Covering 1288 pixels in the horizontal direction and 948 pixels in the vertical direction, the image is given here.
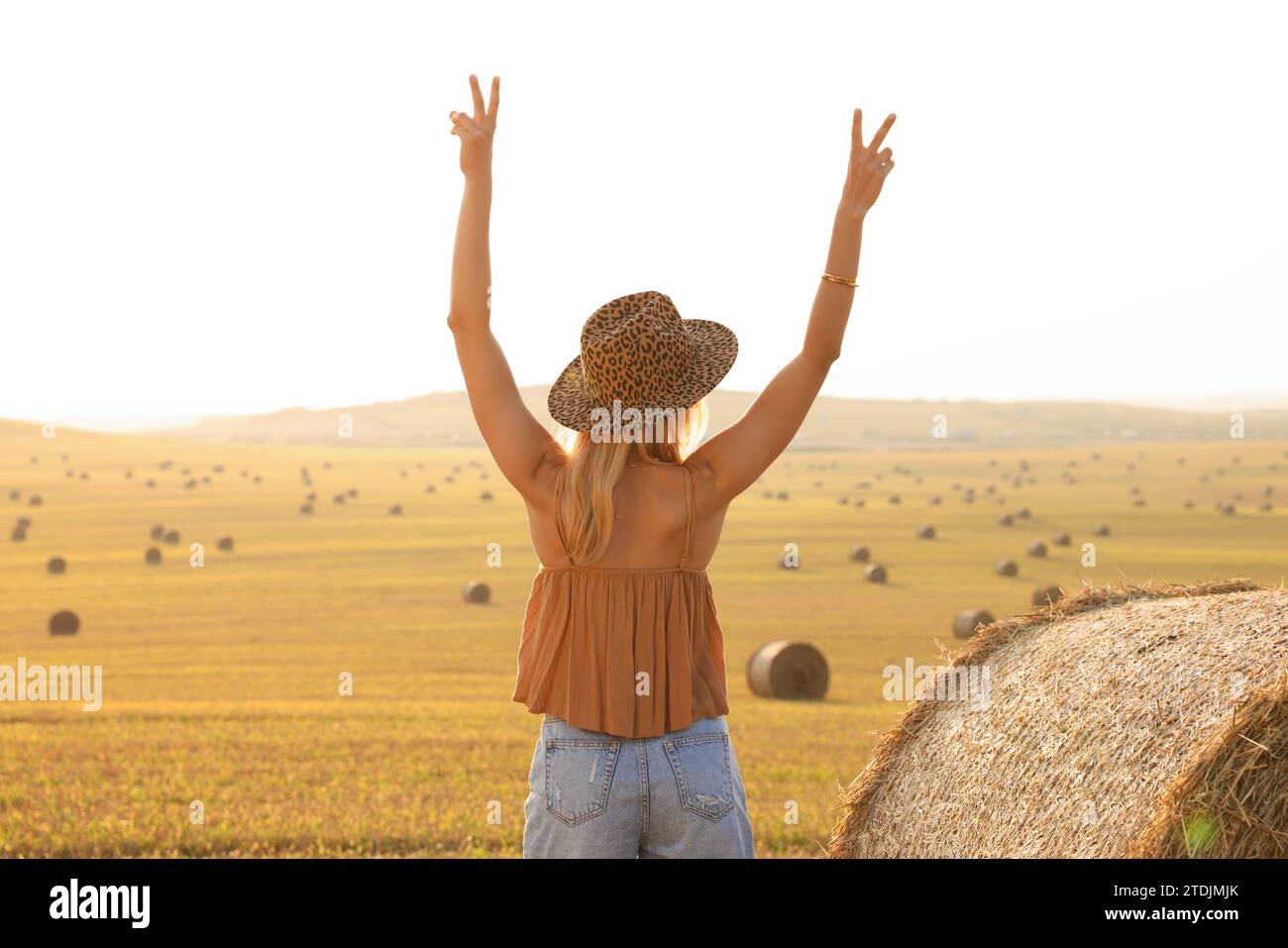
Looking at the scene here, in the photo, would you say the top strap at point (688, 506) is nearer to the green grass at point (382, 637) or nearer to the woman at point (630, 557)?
the woman at point (630, 557)

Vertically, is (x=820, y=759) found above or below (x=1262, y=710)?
below

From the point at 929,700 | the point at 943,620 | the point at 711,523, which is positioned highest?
the point at 711,523

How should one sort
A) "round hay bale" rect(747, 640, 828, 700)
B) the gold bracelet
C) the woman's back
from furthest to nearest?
"round hay bale" rect(747, 640, 828, 700), the gold bracelet, the woman's back

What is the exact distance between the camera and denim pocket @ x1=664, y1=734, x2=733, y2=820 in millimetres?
3711

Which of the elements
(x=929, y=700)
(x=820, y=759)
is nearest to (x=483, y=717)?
(x=820, y=759)

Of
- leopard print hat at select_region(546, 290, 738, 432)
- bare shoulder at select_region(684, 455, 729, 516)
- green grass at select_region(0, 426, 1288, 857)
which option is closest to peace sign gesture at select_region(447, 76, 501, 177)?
leopard print hat at select_region(546, 290, 738, 432)

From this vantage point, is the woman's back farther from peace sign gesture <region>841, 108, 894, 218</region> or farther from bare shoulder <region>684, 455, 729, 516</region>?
peace sign gesture <region>841, 108, 894, 218</region>

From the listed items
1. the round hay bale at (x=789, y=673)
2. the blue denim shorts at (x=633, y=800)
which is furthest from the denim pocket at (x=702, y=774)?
the round hay bale at (x=789, y=673)

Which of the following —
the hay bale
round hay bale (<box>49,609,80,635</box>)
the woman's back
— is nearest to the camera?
the woman's back

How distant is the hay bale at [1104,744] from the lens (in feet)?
17.3

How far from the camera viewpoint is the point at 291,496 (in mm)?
71312

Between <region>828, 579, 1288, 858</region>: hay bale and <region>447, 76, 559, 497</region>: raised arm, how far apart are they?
303cm
